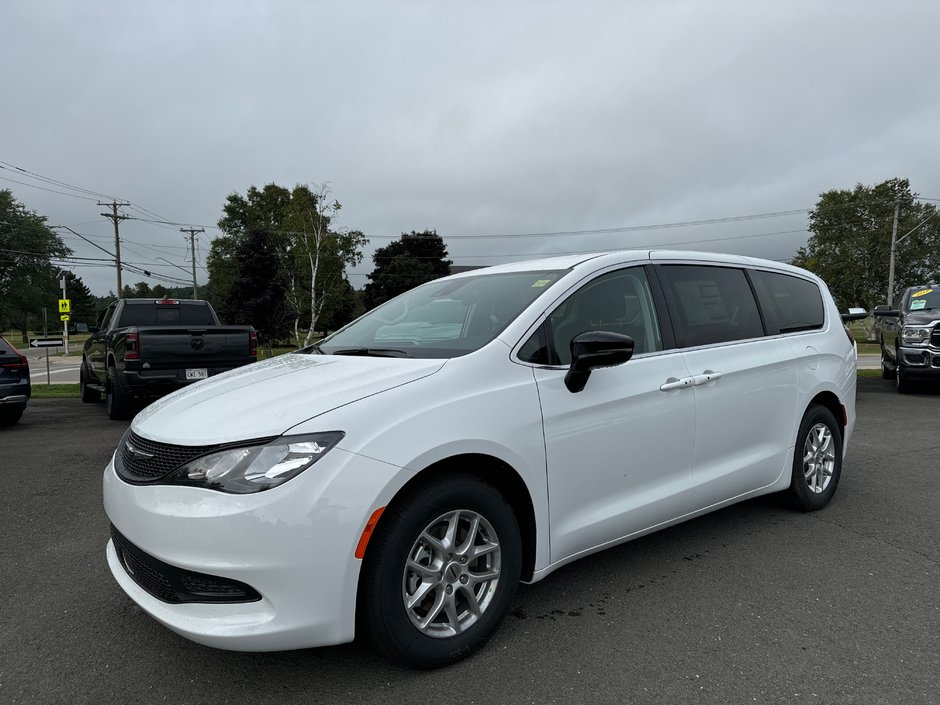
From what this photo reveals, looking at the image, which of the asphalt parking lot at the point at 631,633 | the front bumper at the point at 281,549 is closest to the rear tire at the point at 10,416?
the asphalt parking lot at the point at 631,633

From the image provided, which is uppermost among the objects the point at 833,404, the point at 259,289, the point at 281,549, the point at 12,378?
the point at 259,289

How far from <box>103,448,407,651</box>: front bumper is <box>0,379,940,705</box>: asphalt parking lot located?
1.11 feet

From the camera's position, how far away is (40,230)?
5191 centimetres

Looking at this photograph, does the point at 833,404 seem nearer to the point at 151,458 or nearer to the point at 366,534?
the point at 366,534

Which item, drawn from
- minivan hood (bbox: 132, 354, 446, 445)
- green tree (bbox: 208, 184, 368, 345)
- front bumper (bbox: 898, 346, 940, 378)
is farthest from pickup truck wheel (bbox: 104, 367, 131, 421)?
green tree (bbox: 208, 184, 368, 345)

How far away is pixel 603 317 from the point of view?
3281 mm

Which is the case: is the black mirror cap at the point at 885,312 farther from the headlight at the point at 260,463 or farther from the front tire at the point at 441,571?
the headlight at the point at 260,463

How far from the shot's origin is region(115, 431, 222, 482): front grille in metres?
2.34

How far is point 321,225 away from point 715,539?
36819 millimetres

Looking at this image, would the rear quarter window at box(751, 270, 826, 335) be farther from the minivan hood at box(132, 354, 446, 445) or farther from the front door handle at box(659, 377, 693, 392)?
the minivan hood at box(132, 354, 446, 445)

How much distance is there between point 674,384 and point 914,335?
979 cm

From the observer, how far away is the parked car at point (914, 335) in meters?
10.4

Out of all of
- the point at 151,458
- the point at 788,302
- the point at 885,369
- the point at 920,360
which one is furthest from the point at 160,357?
the point at 885,369

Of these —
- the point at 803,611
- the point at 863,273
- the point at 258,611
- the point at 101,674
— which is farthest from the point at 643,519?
the point at 863,273
